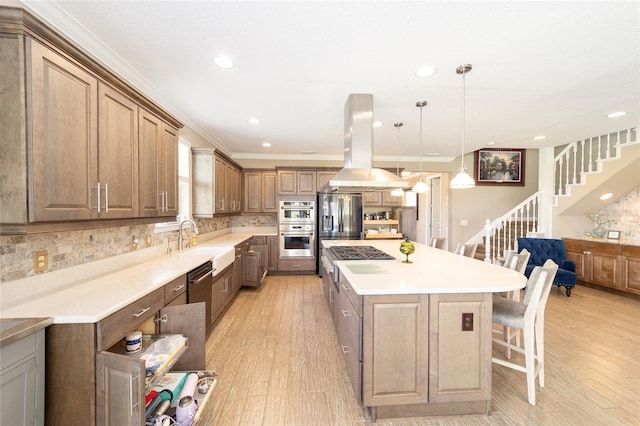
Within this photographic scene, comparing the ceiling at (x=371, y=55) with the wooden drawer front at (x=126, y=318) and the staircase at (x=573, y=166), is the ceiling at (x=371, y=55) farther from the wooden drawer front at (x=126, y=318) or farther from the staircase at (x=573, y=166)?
the wooden drawer front at (x=126, y=318)

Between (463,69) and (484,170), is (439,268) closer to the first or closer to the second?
(463,69)

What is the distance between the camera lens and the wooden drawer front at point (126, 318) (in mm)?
1416

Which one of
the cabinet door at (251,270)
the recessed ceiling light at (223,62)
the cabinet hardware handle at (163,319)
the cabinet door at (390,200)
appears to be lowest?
the cabinet door at (251,270)

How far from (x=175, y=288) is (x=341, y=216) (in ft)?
12.3

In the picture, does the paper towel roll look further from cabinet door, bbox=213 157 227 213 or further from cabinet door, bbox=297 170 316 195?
cabinet door, bbox=297 170 316 195

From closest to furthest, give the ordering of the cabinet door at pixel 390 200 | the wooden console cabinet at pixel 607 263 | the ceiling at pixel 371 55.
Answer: the ceiling at pixel 371 55 < the wooden console cabinet at pixel 607 263 < the cabinet door at pixel 390 200

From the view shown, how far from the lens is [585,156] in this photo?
5.12 m

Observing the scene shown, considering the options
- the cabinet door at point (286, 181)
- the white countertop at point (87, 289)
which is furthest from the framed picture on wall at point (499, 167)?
the white countertop at point (87, 289)

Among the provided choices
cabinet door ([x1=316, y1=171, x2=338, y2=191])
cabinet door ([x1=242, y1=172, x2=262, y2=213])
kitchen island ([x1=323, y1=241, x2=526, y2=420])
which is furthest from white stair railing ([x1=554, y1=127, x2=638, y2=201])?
cabinet door ([x1=242, y1=172, x2=262, y2=213])

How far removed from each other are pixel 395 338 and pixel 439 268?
2.84ft

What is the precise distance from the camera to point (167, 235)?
3.30 m

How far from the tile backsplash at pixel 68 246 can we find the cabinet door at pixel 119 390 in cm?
76

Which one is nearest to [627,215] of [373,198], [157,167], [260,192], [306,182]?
[373,198]

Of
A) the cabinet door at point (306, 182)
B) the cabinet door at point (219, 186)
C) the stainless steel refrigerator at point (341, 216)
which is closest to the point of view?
the cabinet door at point (219, 186)
